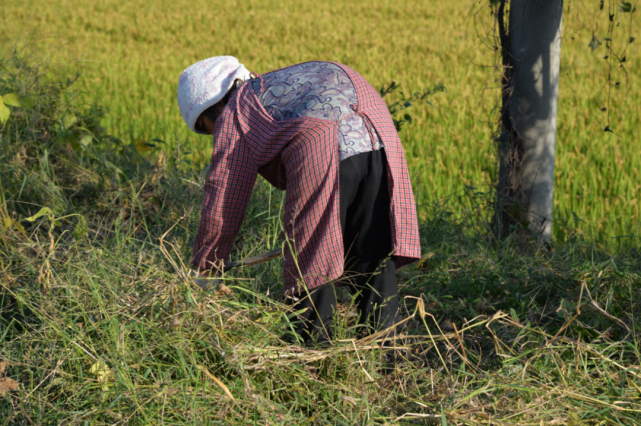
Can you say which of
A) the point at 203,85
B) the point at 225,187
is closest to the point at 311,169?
the point at 225,187

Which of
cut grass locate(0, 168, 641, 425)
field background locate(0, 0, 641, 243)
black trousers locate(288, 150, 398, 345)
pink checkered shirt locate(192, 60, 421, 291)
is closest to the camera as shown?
cut grass locate(0, 168, 641, 425)

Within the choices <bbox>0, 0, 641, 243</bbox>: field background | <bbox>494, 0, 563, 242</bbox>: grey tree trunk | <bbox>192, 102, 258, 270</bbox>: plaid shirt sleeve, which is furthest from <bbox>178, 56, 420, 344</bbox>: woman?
<bbox>494, 0, 563, 242</bbox>: grey tree trunk

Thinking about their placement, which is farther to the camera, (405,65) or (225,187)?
(405,65)

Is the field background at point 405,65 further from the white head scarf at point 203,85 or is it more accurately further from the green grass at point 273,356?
the white head scarf at point 203,85

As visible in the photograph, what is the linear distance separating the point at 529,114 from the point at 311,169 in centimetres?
159

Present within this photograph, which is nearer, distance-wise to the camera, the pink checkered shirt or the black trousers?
the pink checkered shirt

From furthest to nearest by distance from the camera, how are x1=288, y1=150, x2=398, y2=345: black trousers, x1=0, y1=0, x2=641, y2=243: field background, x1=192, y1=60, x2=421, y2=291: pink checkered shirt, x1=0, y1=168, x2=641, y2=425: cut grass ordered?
x1=0, y1=0, x2=641, y2=243: field background, x1=288, y1=150, x2=398, y2=345: black trousers, x1=192, y1=60, x2=421, y2=291: pink checkered shirt, x1=0, y1=168, x2=641, y2=425: cut grass

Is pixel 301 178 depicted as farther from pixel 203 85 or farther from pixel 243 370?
Result: pixel 243 370

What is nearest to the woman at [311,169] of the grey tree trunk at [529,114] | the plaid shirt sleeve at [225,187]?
the plaid shirt sleeve at [225,187]

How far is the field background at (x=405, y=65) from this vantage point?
3904 mm

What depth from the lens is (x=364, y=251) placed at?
1.99 m

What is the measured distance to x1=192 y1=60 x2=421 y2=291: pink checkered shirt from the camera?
178 centimetres

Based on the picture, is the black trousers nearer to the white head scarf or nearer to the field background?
the white head scarf

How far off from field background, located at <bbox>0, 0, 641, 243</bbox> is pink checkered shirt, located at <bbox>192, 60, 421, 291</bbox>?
0.92 meters
